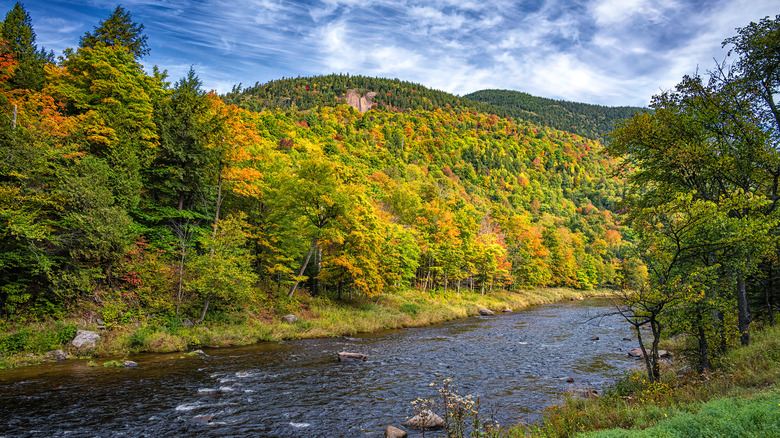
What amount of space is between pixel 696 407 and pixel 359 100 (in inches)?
6663

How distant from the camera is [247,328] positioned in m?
21.0

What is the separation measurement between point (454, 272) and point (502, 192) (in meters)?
88.1

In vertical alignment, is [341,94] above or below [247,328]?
above

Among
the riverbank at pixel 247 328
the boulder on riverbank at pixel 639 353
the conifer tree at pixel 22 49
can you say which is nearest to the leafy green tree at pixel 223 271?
the riverbank at pixel 247 328

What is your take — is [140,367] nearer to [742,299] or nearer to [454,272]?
[742,299]

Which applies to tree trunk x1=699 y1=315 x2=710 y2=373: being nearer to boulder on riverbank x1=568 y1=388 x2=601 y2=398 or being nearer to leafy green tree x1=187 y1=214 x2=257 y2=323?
boulder on riverbank x1=568 y1=388 x2=601 y2=398

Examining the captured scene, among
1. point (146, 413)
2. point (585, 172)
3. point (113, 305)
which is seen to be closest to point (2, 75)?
point (113, 305)

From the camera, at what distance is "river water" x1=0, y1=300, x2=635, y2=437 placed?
31.4 ft

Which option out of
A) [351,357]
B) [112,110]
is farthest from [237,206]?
[351,357]

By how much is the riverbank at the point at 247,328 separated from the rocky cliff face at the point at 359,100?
439 feet

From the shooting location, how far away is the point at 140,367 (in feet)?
47.8

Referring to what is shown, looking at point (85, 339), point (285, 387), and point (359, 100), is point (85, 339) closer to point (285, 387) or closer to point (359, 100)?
point (285, 387)

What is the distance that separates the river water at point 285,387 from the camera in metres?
9.56

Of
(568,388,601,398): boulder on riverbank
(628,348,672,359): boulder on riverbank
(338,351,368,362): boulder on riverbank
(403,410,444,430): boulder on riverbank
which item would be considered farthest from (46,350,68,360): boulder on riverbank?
(628,348,672,359): boulder on riverbank
